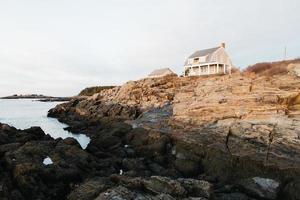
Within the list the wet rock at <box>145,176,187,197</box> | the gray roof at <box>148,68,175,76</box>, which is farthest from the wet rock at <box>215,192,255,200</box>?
the gray roof at <box>148,68,175,76</box>

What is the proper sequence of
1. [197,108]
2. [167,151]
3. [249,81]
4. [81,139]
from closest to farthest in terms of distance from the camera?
[167,151] → [197,108] → [249,81] → [81,139]

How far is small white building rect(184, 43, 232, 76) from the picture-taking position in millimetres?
58250

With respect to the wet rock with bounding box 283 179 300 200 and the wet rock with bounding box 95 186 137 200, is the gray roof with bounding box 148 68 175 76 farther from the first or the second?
the wet rock with bounding box 95 186 137 200

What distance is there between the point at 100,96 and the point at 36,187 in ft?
114

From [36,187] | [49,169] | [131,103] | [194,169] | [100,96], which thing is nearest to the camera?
[36,187]

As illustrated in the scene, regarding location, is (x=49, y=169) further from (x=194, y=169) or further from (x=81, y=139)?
(x=81, y=139)

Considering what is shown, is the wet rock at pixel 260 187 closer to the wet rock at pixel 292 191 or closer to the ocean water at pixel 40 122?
the wet rock at pixel 292 191

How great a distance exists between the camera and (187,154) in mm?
22266

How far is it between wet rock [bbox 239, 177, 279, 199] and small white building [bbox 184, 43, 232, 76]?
40.2 m

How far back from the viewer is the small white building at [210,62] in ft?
191

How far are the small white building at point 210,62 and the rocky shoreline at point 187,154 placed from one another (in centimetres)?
2621

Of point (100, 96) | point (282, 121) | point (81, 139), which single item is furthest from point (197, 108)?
point (100, 96)

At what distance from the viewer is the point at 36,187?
622 inches

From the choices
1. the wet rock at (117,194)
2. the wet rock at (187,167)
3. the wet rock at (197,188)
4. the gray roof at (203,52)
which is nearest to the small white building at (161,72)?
the gray roof at (203,52)
